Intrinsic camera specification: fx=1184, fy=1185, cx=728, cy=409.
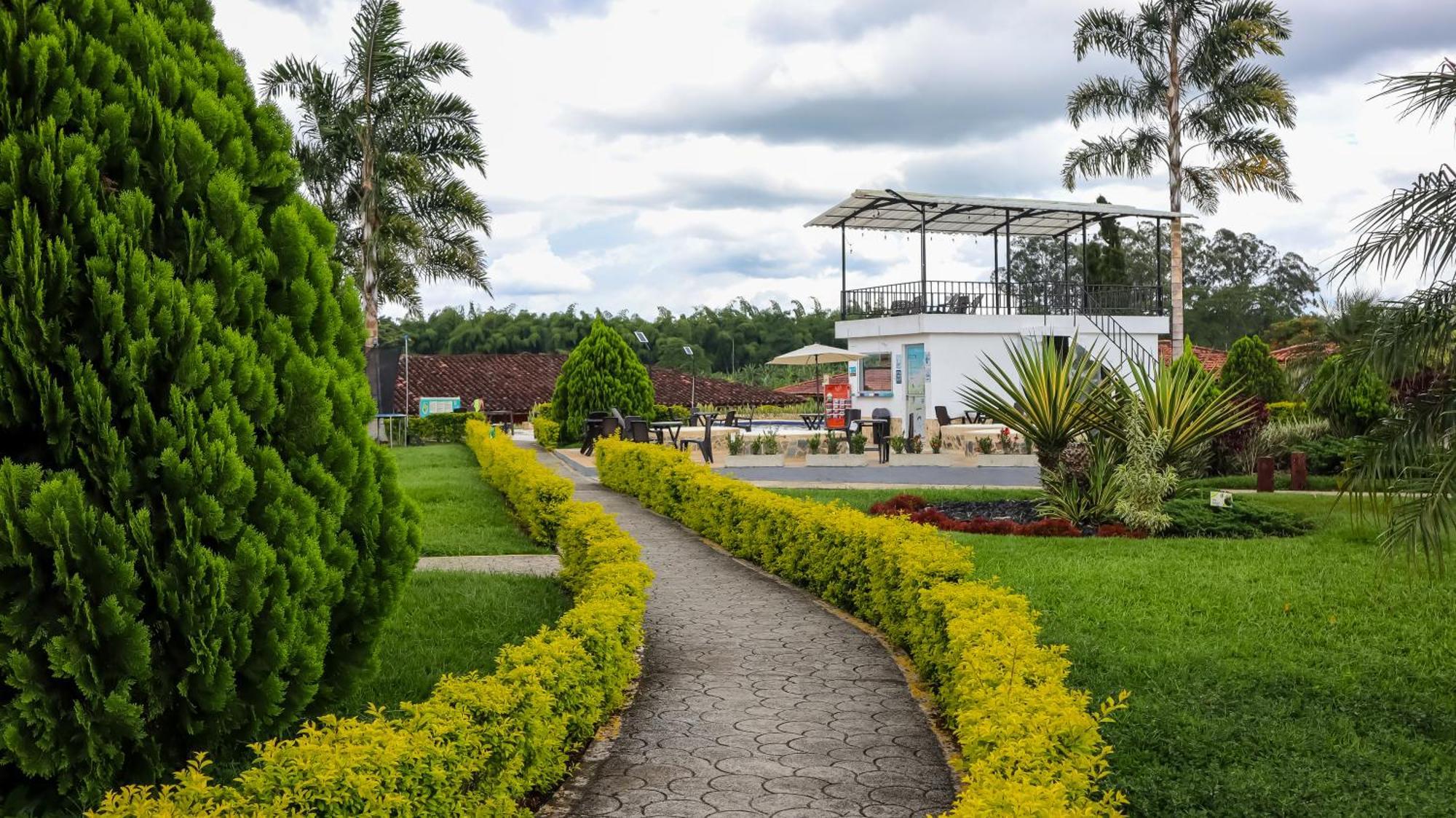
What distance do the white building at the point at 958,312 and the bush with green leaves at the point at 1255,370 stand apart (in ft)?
13.6

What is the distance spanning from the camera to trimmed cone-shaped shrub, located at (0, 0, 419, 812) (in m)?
3.74

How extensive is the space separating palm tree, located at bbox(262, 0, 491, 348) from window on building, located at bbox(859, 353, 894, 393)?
10.9m

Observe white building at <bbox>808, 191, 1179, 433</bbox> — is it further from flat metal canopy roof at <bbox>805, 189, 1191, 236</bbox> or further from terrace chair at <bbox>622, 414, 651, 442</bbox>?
terrace chair at <bbox>622, 414, 651, 442</bbox>

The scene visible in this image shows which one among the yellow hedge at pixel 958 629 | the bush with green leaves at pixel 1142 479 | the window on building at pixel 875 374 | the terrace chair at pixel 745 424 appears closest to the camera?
the yellow hedge at pixel 958 629

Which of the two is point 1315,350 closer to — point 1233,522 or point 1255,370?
point 1255,370

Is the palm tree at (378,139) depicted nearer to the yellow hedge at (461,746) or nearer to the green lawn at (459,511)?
the green lawn at (459,511)

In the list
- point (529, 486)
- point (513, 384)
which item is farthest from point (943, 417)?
point (513, 384)

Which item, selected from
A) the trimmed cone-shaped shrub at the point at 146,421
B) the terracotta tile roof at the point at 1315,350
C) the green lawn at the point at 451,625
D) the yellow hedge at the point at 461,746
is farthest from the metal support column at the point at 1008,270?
the trimmed cone-shaped shrub at the point at 146,421

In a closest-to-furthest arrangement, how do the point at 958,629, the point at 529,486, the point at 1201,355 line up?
the point at 958,629 → the point at 529,486 → the point at 1201,355

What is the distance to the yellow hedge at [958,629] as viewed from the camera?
11.3 ft

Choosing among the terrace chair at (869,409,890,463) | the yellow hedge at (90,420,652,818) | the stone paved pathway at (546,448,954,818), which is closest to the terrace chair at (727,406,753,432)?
the terrace chair at (869,409,890,463)

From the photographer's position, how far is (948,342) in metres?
27.2

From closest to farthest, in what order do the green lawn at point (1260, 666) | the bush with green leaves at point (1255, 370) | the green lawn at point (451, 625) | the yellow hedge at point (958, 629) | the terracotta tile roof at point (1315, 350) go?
1. the yellow hedge at point (958, 629)
2. the green lawn at point (1260, 666)
3. the green lawn at point (451, 625)
4. the terracotta tile roof at point (1315, 350)
5. the bush with green leaves at point (1255, 370)

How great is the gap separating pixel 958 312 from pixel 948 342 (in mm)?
1615
